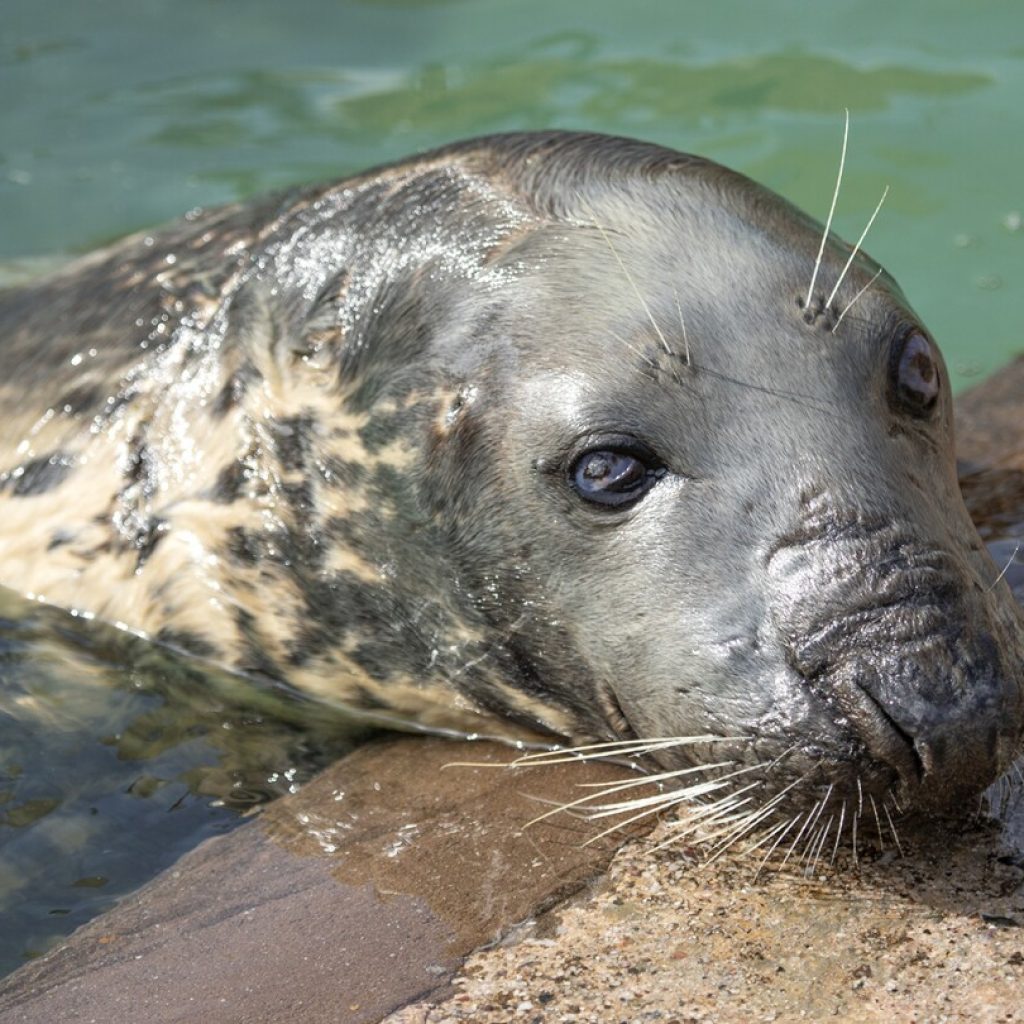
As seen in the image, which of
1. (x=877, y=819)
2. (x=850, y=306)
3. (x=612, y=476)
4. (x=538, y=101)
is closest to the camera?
(x=877, y=819)

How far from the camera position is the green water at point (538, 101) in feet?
25.8

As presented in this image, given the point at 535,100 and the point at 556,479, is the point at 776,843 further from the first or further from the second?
the point at 535,100

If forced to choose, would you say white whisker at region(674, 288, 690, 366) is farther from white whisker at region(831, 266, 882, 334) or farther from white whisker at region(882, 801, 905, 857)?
white whisker at region(882, 801, 905, 857)

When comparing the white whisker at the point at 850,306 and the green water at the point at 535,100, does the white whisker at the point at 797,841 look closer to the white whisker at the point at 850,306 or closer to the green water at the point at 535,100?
the white whisker at the point at 850,306

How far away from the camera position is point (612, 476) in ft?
12.0

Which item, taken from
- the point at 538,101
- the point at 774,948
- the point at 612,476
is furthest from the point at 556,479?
the point at 538,101

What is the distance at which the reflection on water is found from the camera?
12.7 feet

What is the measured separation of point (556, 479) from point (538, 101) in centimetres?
525

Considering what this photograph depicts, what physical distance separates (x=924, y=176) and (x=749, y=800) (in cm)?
520

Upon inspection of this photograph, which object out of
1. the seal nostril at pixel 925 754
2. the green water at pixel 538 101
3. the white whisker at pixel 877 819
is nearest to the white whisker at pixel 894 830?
the white whisker at pixel 877 819

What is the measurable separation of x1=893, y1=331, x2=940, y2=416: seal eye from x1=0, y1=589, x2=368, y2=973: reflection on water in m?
1.58

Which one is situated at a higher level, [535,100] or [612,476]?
[535,100]

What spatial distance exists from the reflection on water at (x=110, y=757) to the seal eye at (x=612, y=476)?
41.3 inches

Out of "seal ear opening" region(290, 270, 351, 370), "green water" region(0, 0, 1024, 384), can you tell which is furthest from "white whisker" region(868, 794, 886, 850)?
"green water" region(0, 0, 1024, 384)
